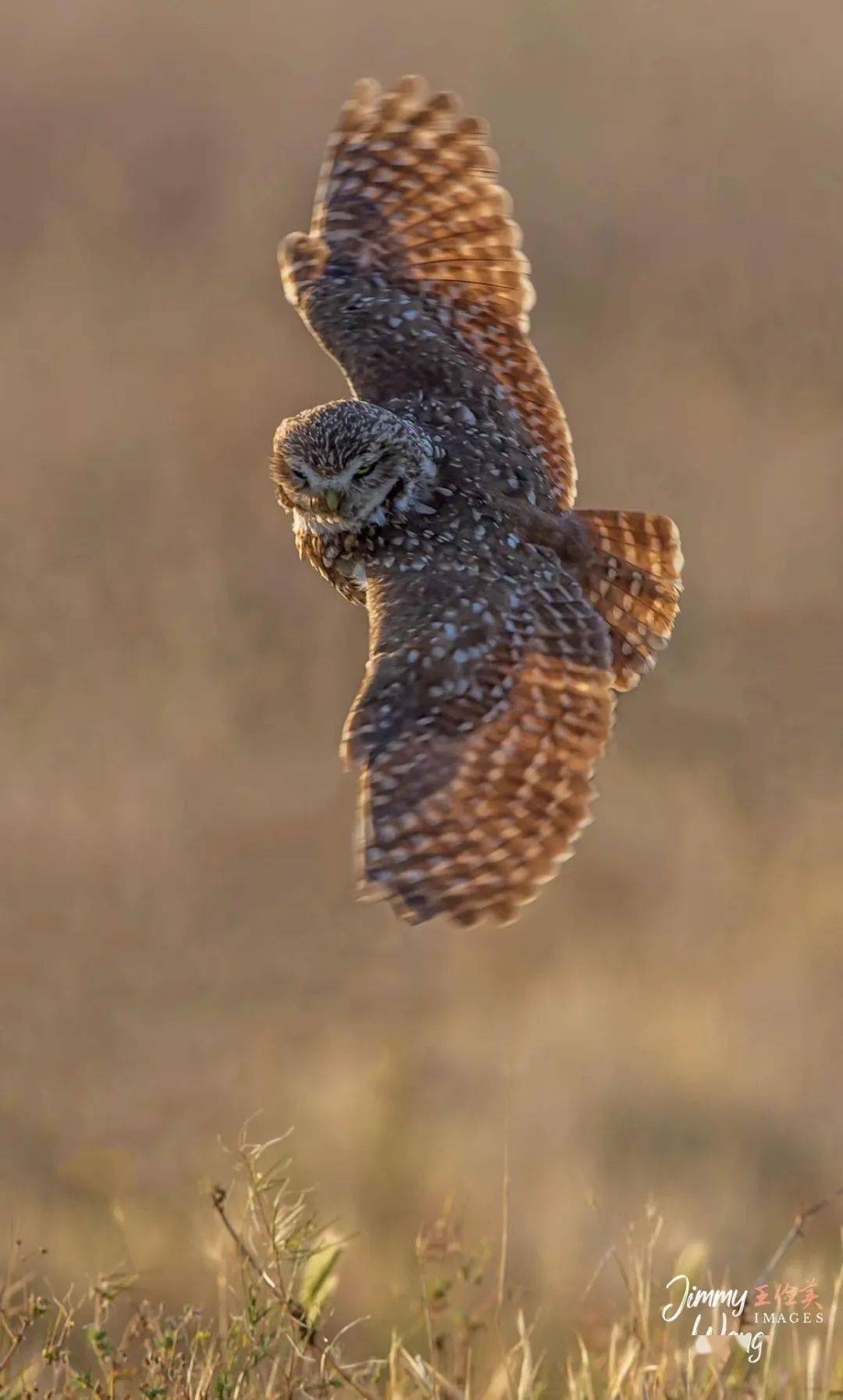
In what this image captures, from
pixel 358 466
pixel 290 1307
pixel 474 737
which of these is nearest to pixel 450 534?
pixel 358 466

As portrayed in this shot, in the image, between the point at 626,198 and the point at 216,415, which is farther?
the point at 626,198

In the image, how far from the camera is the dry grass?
3.85m

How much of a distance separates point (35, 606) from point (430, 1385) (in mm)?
7207

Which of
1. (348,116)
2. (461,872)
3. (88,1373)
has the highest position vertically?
(348,116)

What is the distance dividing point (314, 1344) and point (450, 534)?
2.33 meters

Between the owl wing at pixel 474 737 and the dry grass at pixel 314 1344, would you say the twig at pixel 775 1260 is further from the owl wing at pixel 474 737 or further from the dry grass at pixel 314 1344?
the owl wing at pixel 474 737

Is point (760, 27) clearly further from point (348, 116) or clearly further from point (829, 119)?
point (348, 116)

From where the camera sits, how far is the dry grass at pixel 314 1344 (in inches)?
Result: 152

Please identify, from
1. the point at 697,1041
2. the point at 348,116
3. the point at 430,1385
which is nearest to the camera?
the point at 430,1385

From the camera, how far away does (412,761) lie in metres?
4.71

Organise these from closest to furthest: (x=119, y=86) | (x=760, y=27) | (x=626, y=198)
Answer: (x=626, y=198), (x=119, y=86), (x=760, y=27)

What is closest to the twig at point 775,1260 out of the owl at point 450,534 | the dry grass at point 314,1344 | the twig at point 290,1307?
the dry grass at point 314,1344

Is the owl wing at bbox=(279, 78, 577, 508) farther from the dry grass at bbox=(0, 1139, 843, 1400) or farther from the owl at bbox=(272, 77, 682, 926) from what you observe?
the dry grass at bbox=(0, 1139, 843, 1400)

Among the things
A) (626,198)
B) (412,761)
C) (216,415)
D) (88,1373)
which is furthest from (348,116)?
(626,198)
